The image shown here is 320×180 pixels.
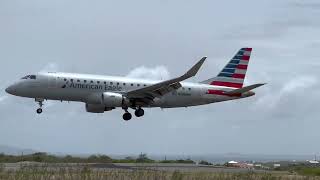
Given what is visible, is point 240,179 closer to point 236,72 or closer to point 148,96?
point 148,96

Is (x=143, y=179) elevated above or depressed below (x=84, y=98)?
below

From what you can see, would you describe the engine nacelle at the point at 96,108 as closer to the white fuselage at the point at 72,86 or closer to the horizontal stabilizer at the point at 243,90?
the white fuselage at the point at 72,86

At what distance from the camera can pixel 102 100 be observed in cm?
5341

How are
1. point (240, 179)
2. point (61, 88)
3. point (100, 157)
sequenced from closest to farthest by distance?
1. point (240, 179)
2. point (61, 88)
3. point (100, 157)

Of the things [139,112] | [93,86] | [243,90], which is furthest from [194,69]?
[93,86]

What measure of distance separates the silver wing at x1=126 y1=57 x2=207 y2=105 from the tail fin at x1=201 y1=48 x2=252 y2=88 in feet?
22.8

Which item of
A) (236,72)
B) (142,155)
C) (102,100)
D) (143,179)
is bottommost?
(143,179)

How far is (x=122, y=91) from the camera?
181 feet

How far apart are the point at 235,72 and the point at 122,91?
45.5ft

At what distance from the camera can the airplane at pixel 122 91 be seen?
53.4m

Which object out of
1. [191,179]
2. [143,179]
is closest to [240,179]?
[191,179]

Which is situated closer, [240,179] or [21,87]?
[240,179]

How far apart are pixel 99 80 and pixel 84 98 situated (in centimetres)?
205

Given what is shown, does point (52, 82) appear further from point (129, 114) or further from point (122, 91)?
point (129, 114)
